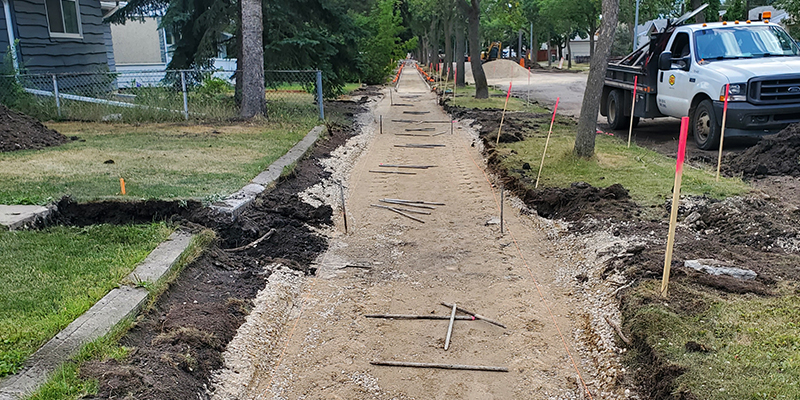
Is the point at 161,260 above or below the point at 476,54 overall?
below

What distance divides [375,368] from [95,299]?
2045 mm

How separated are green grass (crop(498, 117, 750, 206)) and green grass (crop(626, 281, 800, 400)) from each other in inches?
116

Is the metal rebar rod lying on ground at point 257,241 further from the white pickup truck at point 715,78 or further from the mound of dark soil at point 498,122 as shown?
the white pickup truck at point 715,78

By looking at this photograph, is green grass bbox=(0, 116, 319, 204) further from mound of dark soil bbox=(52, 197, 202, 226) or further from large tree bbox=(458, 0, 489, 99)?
large tree bbox=(458, 0, 489, 99)

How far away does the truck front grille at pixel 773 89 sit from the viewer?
10656 millimetres

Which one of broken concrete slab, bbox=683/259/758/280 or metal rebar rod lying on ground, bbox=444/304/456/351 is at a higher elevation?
broken concrete slab, bbox=683/259/758/280

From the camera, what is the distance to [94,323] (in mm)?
→ 4125

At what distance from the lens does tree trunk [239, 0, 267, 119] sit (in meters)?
13.9

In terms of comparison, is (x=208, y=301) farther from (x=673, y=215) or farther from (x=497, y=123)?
(x=497, y=123)

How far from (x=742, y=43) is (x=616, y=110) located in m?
3.17

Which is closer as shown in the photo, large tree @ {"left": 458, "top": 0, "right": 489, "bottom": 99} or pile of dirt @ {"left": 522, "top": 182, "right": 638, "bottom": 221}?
pile of dirt @ {"left": 522, "top": 182, "right": 638, "bottom": 221}

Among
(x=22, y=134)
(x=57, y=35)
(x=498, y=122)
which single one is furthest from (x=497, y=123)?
(x=57, y=35)

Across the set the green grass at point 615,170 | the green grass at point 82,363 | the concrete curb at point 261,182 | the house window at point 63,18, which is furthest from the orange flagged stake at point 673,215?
the house window at point 63,18

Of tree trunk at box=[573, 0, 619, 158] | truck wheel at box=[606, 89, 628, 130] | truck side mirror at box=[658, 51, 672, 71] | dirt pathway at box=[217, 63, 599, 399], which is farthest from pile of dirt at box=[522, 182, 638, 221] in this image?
truck wheel at box=[606, 89, 628, 130]
